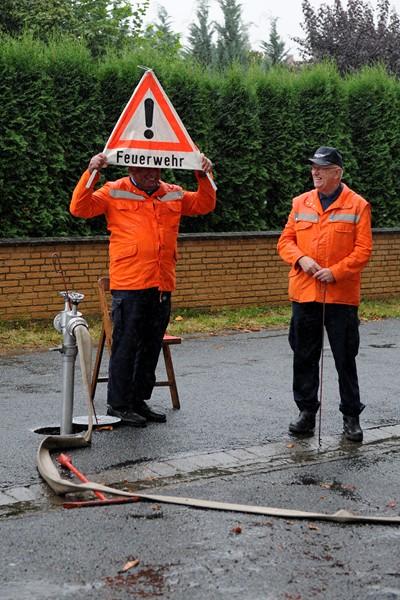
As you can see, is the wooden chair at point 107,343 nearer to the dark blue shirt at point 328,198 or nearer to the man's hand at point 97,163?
the man's hand at point 97,163

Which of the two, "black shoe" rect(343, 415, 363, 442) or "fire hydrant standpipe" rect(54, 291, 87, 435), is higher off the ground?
"fire hydrant standpipe" rect(54, 291, 87, 435)

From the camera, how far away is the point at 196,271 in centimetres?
1473

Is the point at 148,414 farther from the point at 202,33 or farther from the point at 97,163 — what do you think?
the point at 202,33

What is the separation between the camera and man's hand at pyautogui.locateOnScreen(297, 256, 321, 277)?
7.66 meters

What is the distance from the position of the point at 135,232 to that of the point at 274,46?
45.4 m

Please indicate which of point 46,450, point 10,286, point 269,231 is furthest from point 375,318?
point 46,450

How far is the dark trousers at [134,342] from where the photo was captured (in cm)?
804

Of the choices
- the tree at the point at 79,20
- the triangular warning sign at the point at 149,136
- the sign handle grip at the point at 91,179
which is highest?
the tree at the point at 79,20

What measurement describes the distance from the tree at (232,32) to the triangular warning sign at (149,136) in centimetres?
4382

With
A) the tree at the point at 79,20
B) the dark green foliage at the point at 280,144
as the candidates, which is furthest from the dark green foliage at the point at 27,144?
the tree at the point at 79,20

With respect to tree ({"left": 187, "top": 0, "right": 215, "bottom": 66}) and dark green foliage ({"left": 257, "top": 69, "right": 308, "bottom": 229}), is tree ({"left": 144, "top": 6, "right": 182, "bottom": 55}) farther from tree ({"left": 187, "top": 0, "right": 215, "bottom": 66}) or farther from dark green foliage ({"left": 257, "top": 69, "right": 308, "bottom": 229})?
dark green foliage ({"left": 257, "top": 69, "right": 308, "bottom": 229})

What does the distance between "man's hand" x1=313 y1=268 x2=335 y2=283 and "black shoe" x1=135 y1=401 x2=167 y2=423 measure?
1.68 metres

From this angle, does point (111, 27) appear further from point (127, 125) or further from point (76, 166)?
point (127, 125)

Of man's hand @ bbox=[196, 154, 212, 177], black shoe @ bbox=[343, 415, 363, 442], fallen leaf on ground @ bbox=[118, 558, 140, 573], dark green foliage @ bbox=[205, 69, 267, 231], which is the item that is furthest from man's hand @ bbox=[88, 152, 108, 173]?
dark green foliage @ bbox=[205, 69, 267, 231]
